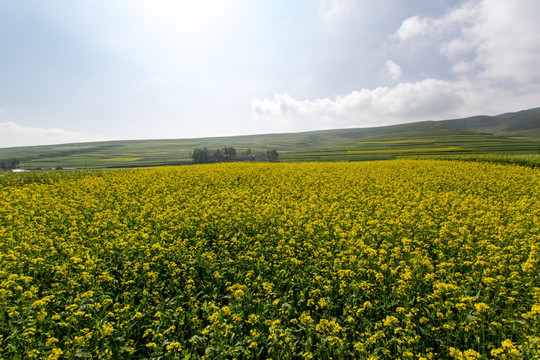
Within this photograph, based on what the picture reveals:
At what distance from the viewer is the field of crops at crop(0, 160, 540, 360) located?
447 cm

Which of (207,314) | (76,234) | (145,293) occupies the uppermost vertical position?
(76,234)

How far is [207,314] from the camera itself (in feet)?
17.3

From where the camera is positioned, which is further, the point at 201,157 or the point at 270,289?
the point at 201,157

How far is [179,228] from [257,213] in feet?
9.50

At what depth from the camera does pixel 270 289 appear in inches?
214

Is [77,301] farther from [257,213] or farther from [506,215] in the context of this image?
[506,215]

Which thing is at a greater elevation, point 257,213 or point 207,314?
point 257,213

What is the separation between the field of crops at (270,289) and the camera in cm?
447

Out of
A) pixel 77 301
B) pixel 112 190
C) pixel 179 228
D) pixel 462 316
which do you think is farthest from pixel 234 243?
pixel 112 190

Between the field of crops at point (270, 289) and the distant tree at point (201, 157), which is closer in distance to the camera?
the field of crops at point (270, 289)

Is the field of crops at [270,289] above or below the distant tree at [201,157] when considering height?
below

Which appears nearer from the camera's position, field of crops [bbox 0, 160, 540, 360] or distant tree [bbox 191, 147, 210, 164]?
field of crops [bbox 0, 160, 540, 360]

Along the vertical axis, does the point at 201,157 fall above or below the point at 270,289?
above

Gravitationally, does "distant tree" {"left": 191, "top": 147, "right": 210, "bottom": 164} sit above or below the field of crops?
above
